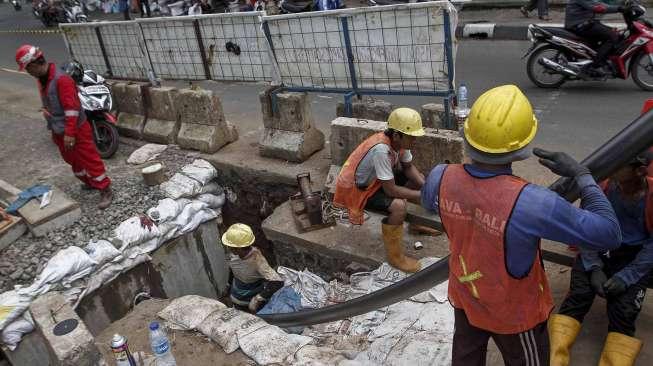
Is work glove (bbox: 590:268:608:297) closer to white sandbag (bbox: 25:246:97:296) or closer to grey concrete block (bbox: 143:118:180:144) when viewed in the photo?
white sandbag (bbox: 25:246:97:296)

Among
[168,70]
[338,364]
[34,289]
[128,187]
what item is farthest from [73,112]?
[338,364]

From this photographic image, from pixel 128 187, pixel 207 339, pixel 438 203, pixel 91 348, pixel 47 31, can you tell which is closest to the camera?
pixel 438 203

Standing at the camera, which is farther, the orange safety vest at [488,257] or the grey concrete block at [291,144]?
the grey concrete block at [291,144]

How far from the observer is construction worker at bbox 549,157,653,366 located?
9.09ft

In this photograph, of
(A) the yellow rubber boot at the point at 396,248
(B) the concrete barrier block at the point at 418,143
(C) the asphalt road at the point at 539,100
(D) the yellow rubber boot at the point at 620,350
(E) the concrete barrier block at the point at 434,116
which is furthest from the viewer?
(C) the asphalt road at the point at 539,100

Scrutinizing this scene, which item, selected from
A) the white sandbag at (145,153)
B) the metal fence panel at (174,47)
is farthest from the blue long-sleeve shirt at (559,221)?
the white sandbag at (145,153)

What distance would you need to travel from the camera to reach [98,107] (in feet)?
20.9

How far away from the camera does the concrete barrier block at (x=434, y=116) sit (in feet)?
16.0

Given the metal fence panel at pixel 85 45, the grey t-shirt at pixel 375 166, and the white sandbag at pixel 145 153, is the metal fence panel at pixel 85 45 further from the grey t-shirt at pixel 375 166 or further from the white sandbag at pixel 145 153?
the grey t-shirt at pixel 375 166

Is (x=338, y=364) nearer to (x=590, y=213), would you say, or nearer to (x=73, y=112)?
(x=590, y=213)

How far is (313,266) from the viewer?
4895mm

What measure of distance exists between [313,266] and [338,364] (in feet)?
5.65

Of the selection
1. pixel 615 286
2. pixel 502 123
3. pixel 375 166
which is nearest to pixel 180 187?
pixel 375 166

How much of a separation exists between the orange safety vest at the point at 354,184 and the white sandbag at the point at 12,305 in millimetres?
2809
